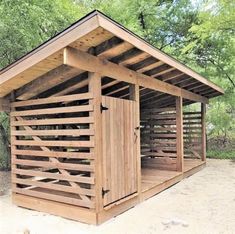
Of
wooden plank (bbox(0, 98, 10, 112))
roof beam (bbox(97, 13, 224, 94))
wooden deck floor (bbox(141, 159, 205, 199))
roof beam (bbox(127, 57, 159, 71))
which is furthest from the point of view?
wooden deck floor (bbox(141, 159, 205, 199))

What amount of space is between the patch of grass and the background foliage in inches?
7.1

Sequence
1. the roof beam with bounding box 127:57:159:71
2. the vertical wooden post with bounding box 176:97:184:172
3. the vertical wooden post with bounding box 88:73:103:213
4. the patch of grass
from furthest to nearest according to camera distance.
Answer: the patch of grass → the vertical wooden post with bounding box 176:97:184:172 → the roof beam with bounding box 127:57:159:71 → the vertical wooden post with bounding box 88:73:103:213

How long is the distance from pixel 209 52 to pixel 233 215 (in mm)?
7593

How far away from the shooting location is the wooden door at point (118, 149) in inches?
158

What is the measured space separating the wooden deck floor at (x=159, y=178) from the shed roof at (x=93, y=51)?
6.70 ft

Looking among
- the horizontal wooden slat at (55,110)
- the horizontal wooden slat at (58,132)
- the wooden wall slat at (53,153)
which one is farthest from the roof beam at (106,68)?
the horizontal wooden slat at (58,132)

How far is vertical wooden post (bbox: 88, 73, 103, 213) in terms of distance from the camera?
12.4ft

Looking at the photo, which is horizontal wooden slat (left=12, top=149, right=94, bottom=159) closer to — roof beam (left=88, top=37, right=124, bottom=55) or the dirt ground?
the dirt ground

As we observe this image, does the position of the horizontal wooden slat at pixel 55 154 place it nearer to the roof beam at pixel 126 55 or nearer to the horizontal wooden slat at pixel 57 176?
the horizontal wooden slat at pixel 57 176

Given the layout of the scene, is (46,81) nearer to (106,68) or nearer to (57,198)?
(106,68)

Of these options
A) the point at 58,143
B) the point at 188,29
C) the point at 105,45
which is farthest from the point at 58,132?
the point at 188,29

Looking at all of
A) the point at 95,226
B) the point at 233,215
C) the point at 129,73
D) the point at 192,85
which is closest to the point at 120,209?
the point at 95,226

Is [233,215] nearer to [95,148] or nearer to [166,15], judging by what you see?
[95,148]

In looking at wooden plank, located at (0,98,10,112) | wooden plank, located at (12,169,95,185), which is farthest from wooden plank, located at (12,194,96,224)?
wooden plank, located at (0,98,10,112)
